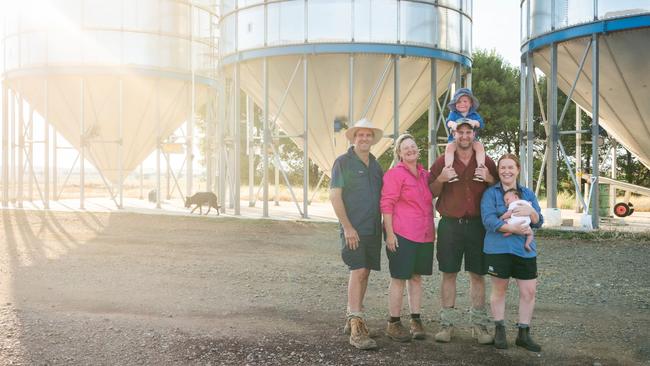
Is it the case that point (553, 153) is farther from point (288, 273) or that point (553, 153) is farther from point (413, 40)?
point (288, 273)

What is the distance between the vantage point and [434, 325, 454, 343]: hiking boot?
5438 millimetres

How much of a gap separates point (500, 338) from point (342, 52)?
11.9 meters

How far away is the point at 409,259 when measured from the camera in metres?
5.48

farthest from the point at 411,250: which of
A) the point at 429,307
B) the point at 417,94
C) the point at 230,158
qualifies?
the point at 230,158

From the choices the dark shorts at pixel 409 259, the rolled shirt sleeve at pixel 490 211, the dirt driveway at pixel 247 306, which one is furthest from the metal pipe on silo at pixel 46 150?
the rolled shirt sleeve at pixel 490 211

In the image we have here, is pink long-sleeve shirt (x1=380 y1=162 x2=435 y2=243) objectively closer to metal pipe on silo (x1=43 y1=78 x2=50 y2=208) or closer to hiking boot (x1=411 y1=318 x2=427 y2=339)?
hiking boot (x1=411 y1=318 x2=427 y2=339)

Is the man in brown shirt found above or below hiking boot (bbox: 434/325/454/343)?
above

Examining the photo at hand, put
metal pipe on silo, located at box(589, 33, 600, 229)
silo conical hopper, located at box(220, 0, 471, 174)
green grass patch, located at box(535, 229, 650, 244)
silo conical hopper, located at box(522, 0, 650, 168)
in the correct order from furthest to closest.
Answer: silo conical hopper, located at box(220, 0, 471, 174) < metal pipe on silo, located at box(589, 33, 600, 229) < silo conical hopper, located at box(522, 0, 650, 168) < green grass patch, located at box(535, 229, 650, 244)

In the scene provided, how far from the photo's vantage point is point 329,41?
16141mm

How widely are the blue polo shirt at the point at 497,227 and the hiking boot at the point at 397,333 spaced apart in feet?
3.41

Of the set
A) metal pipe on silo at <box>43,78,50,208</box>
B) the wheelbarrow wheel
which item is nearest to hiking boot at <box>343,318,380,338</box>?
the wheelbarrow wheel

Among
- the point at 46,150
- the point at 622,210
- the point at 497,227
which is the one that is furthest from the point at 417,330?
the point at 46,150

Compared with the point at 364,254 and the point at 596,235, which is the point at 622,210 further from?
the point at 364,254

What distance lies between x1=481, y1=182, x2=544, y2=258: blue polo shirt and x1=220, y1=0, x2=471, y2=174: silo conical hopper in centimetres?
1089
